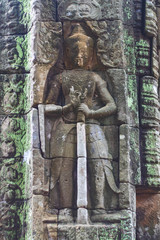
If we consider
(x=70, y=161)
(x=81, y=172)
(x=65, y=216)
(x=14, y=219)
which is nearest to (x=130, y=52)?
(x=70, y=161)

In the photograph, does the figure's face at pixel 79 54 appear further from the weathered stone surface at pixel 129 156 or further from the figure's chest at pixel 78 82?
the weathered stone surface at pixel 129 156

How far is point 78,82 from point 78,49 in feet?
1.58

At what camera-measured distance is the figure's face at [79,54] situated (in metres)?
7.68

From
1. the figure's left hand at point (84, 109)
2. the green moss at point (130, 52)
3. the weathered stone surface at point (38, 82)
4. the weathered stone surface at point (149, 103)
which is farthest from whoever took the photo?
the green moss at point (130, 52)

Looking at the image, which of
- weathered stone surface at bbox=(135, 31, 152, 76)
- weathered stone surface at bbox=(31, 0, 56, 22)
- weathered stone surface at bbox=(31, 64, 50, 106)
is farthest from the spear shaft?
weathered stone surface at bbox=(31, 0, 56, 22)

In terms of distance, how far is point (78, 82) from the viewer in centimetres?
764

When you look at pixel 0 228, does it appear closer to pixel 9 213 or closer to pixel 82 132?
pixel 9 213

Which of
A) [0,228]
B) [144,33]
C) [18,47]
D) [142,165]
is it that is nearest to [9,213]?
[0,228]

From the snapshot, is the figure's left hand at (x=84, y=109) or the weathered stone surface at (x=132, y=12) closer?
the figure's left hand at (x=84, y=109)

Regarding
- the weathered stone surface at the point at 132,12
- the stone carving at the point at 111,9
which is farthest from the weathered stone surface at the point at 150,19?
the stone carving at the point at 111,9

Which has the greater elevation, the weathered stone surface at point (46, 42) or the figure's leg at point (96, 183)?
the weathered stone surface at point (46, 42)

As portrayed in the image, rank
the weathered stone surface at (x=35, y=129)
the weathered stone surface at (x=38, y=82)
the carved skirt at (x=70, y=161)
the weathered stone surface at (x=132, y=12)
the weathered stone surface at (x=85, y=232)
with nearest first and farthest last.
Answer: the weathered stone surface at (x=85, y=232) < the carved skirt at (x=70, y=161) < the weathered stone surface at (x=35, y=129) < the weathered stone surface at (x=38, y=82) < the weathered stone surface at (x=132, y=12)

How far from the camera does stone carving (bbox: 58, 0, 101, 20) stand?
782 cm

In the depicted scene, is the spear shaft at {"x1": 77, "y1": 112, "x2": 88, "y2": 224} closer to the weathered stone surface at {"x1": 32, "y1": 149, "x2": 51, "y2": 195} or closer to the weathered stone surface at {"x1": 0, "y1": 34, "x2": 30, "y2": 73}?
the weathered stone surface at {"x1": 32, "y1": 149, "x2": 51, "y2": 195}
